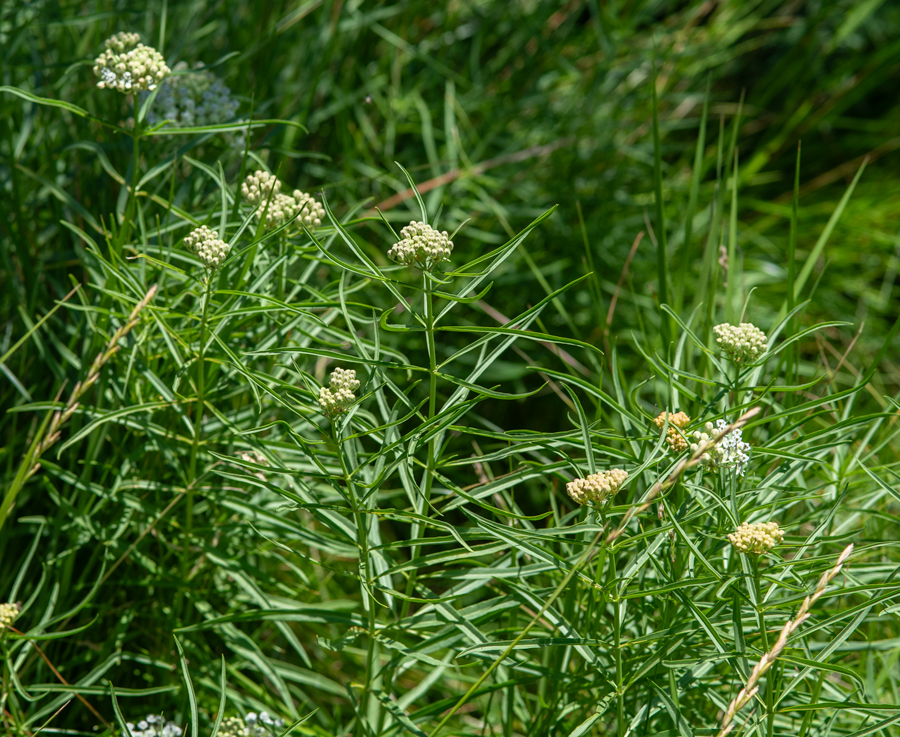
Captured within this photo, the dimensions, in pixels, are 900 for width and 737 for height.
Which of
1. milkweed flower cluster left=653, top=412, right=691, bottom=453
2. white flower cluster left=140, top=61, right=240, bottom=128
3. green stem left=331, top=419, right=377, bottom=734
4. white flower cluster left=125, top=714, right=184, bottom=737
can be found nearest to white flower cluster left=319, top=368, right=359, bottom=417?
green stem left=331, top=419, right=377, bottom=734

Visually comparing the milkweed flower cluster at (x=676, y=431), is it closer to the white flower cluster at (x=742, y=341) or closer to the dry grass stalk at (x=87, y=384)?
the white flower cluster at (x=742, y=341)

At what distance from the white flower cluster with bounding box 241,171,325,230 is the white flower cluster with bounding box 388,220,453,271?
30 cm

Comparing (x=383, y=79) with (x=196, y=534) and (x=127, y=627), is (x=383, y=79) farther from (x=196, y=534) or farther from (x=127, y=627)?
(x=127, y=627)

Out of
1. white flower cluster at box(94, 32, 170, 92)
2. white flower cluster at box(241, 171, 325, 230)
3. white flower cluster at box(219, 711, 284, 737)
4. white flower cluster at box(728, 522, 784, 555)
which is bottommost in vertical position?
white flower cluster at box(219, 711, 284, 737)

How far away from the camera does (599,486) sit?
906 millimetres

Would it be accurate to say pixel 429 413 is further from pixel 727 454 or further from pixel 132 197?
pixel 132 197

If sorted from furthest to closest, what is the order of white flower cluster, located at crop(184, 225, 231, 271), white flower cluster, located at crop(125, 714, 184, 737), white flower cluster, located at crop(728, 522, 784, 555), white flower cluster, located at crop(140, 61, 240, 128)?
1. white flower cluster, located at crop(140, 61, 240, 128)
2. white flower cluster, located at crop(125, 714, 184, 737)
3. white flower cluster, located at crop(184, 225, 231, 271)
4. white flower cluster, located at crop(728, 522, 784, 555)

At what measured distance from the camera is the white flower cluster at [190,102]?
4.59ft

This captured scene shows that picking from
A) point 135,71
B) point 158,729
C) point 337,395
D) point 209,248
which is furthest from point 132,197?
point 158,729

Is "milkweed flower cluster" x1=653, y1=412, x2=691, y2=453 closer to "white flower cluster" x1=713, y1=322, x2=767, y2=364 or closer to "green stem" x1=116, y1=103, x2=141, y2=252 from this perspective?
"white flower cluster" x1=713, y1=322, x2=767, y2=364

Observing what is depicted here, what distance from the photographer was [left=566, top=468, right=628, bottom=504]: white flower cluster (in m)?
0.91

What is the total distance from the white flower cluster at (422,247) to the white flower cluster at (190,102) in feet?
2.24

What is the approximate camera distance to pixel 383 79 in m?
2.23

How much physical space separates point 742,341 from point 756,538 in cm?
28
